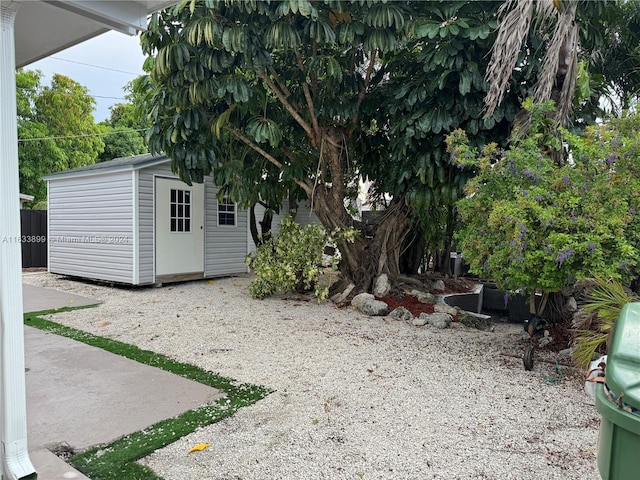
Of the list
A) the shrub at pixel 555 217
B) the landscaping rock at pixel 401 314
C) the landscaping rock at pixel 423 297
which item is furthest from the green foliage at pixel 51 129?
the shrub at pixel 555 217

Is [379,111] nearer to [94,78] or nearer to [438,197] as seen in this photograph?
[438,197]

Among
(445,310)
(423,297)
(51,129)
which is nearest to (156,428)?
(445,310)

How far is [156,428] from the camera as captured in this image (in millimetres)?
2627

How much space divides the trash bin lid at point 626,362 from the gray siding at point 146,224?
787 centimetres

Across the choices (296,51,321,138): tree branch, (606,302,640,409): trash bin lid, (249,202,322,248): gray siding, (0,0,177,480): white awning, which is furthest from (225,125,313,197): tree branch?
(606,302,640,409): trash bin lid

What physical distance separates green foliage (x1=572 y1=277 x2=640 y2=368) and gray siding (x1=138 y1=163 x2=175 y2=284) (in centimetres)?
716

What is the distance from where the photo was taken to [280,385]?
3.38 metres

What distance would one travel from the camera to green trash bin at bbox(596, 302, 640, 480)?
1.12 m

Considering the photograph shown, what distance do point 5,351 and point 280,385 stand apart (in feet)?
6.32

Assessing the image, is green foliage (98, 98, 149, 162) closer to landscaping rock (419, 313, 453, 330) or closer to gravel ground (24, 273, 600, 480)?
gravel ground (24, 273, 600, 480)

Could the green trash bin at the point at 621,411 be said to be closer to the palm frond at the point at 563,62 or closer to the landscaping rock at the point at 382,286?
the palm frond at the point at 563,62

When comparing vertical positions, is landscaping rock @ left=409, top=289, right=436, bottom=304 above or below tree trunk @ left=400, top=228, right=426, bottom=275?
below

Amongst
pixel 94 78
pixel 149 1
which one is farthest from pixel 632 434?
pixel 94 78

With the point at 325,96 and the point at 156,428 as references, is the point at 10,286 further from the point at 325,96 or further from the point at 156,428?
the point at 325,96
